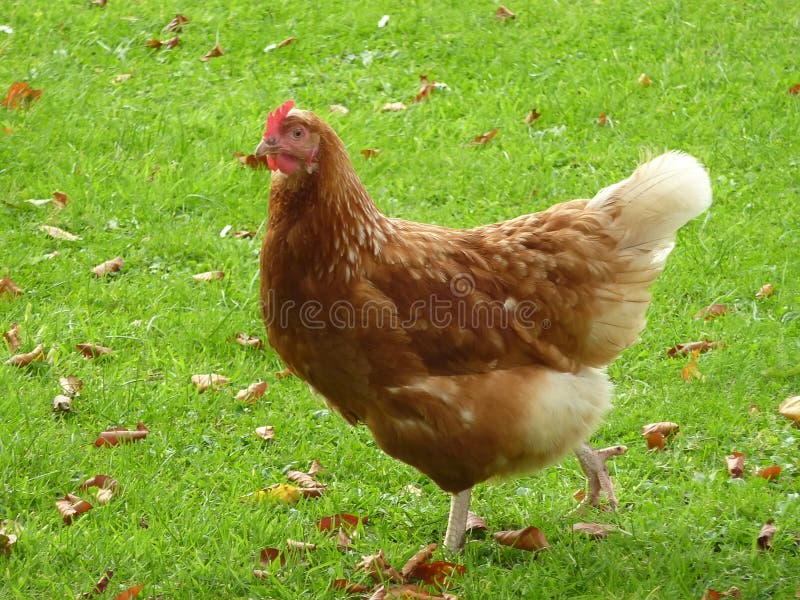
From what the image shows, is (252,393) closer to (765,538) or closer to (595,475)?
(595,475)

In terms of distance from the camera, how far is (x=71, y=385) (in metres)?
5.28

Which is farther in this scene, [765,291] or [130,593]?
[765,291]

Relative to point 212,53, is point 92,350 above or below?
below

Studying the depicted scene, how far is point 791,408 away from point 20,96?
6.13 metres

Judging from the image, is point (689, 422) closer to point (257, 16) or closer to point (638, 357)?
point (638, 357)

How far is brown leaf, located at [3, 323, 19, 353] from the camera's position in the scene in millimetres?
5527

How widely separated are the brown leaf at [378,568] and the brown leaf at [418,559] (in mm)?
39

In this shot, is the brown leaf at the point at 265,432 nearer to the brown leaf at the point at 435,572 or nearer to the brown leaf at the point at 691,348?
the brown leaf at the point at 435,572

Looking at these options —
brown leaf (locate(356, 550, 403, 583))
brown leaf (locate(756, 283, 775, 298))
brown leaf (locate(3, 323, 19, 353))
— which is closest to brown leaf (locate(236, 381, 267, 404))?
brown leaf (locate(3, 323, 19, 353))

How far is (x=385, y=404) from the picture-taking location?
416cm

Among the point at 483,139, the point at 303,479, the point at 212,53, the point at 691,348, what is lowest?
the point at 303,479

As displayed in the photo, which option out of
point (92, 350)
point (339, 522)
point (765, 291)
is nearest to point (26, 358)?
point (92, 350)

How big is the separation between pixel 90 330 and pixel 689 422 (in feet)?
10.8

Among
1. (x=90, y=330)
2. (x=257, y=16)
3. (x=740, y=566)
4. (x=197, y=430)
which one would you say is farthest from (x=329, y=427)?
(x=257, y=16)
